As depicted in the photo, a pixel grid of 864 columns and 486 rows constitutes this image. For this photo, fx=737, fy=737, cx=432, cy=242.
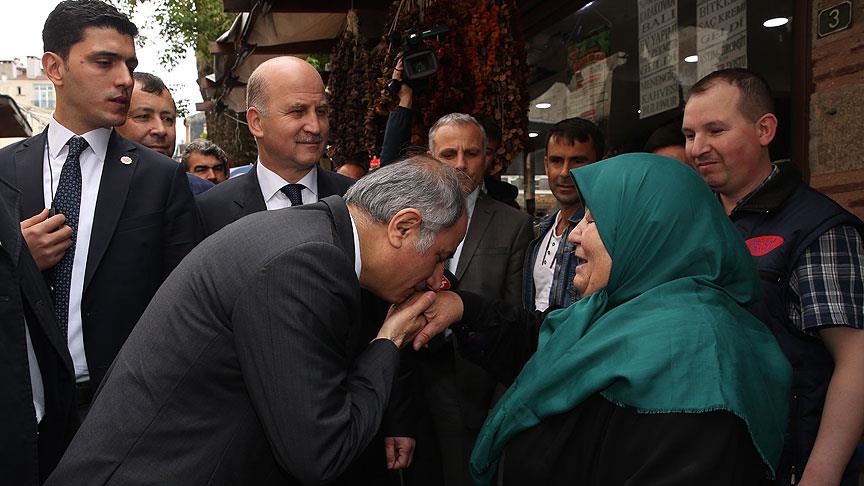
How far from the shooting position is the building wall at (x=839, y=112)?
3100 millimetres

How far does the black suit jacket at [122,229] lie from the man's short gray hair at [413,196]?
1.04m

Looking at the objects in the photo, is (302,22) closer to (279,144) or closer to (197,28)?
(279,144)

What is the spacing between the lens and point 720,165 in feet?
8.38

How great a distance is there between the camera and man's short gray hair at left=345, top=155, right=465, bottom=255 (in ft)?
6.23

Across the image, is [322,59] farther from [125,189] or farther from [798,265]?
[798,265]

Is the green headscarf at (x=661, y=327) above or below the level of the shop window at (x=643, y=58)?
below

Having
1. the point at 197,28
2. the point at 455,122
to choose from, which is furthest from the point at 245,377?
the point at 197,28

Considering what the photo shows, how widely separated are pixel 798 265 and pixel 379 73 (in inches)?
128

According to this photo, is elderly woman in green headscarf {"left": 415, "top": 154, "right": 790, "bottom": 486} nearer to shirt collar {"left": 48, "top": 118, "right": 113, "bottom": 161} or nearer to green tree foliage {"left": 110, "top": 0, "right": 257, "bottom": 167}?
shirt collar {"left": 48, "top": 118, "right": 113, "bottom": 161}

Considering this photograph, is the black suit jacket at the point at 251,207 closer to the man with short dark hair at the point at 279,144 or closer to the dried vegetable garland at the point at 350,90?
the man with short dark hair at the point at 279,144

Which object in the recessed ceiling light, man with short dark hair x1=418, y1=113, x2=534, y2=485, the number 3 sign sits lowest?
man with short dark hair x1=418, y1=113, x2=534, y2=485

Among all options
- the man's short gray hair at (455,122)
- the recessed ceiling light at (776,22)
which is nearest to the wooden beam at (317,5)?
the man's short gray hair at (455,122)

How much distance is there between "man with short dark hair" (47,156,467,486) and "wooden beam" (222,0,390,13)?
14.3 feet

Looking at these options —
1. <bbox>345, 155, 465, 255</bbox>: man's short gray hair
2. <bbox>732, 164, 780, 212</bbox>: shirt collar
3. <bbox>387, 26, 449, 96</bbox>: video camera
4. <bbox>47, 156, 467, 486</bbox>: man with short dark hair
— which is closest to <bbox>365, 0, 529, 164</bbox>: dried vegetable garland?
<bbox>387, 26, 449, 96</bbox>: video camera
